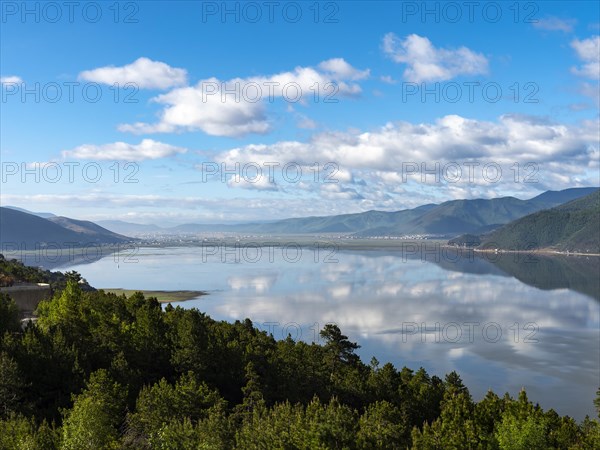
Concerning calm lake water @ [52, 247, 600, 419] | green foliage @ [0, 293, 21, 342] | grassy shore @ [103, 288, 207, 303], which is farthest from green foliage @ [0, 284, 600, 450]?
grassy shore @ [103, 288, 207, 303]

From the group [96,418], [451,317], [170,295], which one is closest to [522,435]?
[96,418]

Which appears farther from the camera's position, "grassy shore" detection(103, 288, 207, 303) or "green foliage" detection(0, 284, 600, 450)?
"grassy shore" detection(103, 288, 207, 303)

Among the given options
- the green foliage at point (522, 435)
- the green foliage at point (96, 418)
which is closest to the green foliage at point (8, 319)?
the green foliage at point (96, 418)

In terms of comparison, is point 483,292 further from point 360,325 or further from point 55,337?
point 55,337

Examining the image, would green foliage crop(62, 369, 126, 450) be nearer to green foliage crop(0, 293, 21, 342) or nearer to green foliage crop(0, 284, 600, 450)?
green foliage crop(0, 284, 600, 450)

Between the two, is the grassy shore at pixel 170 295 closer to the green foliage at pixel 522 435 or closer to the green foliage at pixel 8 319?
the green foliage at pixel 8 319

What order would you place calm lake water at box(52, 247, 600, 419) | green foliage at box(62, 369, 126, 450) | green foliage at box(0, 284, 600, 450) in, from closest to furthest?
green foliage at box(62, 369, 126, 450) → green foliage at box(0, 284, 600, 450) → calm lake water at box(52, 247, 600, 419)

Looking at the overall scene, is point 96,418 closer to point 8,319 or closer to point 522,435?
point 522,435

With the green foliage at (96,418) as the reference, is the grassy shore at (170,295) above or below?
below
